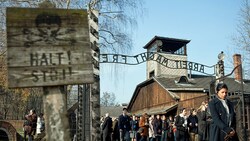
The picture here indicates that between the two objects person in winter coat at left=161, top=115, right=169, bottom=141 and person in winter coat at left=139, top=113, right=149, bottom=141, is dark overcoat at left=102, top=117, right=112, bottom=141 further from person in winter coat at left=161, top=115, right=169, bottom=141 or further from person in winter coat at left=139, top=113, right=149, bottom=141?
person in winter coat at left=161, top=115, right=169, bottom=141

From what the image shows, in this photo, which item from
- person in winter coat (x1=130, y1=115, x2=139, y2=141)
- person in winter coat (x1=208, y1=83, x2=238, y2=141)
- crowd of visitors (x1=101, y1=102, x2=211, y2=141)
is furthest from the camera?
person in winter coat (x1=130, y1=115, x2=139, y2=141)

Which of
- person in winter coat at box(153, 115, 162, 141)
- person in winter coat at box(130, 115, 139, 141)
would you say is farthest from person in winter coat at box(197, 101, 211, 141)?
person in winter coat at box(130, 115, 139, 141)

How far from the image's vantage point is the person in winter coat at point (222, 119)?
6.74 m

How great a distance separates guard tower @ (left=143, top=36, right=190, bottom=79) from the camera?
39250 mm

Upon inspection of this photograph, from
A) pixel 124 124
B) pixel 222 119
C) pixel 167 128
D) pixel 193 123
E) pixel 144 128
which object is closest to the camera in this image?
pixel 222 119

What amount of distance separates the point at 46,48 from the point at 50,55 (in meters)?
0.09

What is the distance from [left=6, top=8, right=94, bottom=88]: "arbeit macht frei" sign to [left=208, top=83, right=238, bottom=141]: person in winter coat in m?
3.52

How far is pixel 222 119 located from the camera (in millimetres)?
6898

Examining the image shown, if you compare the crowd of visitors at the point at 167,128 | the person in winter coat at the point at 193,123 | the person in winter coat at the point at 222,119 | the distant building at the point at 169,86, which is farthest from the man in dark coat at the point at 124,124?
the person in winter coat at the point at 222,119

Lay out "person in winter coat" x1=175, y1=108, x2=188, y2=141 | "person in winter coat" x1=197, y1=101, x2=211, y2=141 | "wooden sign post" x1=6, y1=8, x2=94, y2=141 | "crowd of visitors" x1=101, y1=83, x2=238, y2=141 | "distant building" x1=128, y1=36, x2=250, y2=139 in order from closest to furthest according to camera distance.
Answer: "wooden sign post" x1=6, y1=8, x2=94, y2=141, "person in winter coat" x1=197, y1=101, x2=211, y2=141, "crowd of visitors" x1=101, y1=83, x2=238, y2=141, "person in winter coat" x1=175, y1=108, x2=188, y2=141, "distant building" x1=128, y1=36, x2=250, y2=139

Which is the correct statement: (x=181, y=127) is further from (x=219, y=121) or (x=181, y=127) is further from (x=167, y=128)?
(x=219, y=121)

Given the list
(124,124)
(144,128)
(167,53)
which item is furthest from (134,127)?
(167,53)

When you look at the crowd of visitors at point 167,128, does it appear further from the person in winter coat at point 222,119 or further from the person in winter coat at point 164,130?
the person in winter coat at point 222,119

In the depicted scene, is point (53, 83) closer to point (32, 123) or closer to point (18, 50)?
point (18, 50)
